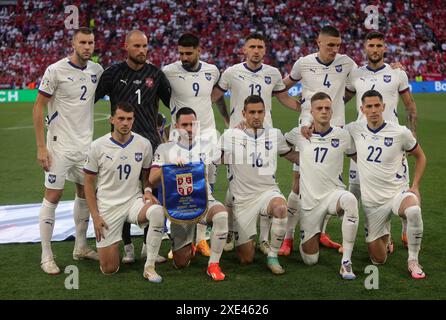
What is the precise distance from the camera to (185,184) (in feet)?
17.6

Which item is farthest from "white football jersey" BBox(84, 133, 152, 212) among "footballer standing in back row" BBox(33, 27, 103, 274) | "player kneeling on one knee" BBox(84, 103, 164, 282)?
"footballer standing in back row" BBox(33, 27, 103, 274)

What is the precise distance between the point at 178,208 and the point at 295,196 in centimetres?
149

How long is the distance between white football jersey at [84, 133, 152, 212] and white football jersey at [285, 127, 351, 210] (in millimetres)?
1470

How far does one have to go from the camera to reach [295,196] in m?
6.35

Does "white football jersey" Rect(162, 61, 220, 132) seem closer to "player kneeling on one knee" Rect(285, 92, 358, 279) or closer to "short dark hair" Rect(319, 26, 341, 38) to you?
"player kneeling on one knee" Rect(285, 92, 358, 279)

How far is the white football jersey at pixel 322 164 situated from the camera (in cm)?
571

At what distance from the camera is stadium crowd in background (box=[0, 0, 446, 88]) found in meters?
30.0

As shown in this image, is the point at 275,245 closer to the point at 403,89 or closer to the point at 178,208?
the point at 178,208

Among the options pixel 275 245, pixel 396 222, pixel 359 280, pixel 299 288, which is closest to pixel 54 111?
pixel 275 245

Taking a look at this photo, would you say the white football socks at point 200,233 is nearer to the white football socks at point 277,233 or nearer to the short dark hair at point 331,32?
the white football socks at point 277,233

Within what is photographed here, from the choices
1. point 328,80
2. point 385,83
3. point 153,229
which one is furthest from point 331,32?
point 153,229

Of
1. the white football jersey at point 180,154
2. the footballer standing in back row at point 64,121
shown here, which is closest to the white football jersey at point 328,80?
the white football jersey at point 180,154

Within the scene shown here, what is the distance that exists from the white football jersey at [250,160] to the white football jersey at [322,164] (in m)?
0.33

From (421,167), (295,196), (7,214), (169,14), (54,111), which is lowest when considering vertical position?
(7,214)
